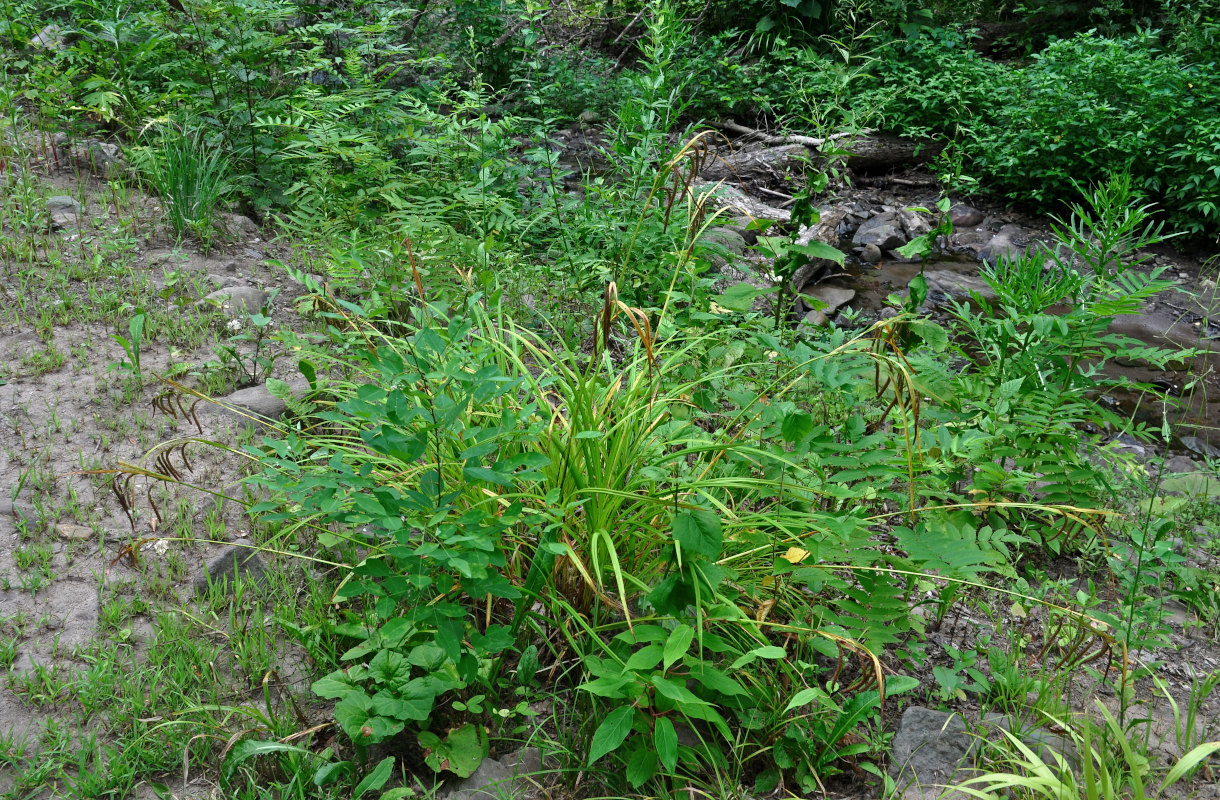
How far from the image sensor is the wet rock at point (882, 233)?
7.43m

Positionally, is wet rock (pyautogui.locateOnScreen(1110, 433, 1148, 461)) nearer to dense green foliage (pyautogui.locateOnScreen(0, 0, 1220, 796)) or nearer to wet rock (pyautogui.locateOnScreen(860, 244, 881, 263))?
dense green foliage (pyautogui.locateOnScreen(0, 0, 1220, 796))

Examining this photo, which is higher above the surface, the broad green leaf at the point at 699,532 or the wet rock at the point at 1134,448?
the broad green leaf at the point at 699,532

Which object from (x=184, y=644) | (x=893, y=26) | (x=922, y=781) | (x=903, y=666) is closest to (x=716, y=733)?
(x=922, y=781)

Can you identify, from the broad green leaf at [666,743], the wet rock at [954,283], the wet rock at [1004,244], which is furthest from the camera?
the wet rock at [1004,244]

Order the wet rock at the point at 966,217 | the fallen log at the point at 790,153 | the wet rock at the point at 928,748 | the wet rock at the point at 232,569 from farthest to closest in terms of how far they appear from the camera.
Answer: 1. the wet rock at the point at 966,217
2. the fallen log at the point at 790,153
3. the wet rock at the point at 232,569
4. the wet rock at the point at 928,748

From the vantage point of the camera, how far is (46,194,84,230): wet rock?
4199 millimetres

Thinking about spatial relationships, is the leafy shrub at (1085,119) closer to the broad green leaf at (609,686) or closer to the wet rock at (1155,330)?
the wet rock at (1155,330)

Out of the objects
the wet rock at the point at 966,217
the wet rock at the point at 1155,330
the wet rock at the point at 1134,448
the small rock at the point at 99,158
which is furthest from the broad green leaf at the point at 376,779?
the wet rock at the point at 966,217

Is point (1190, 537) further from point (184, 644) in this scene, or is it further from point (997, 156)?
point (997, 156)

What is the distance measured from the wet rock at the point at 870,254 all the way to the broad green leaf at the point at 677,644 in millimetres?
6146

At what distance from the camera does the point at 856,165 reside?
884 cm

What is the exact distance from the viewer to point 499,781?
72.1 inches

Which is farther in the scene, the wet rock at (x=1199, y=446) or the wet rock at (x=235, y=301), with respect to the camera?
the wet rock at (x=1199, y=446)

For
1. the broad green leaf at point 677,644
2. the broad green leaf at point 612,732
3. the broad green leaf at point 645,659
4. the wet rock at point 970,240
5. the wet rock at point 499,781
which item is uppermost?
the broad green leaf at point 677,644
